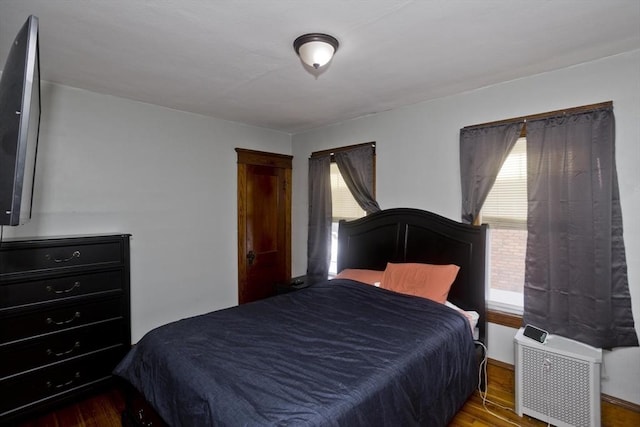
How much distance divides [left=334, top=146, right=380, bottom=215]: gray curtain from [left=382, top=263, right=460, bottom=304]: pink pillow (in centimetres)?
83

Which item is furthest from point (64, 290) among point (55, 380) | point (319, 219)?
point (319, 219)

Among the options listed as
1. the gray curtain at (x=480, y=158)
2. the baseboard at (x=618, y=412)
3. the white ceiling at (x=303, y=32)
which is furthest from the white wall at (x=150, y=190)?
the baseboard at (x=618, y=412)

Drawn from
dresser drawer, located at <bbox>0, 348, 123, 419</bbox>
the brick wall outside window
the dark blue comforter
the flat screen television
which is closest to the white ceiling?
the flat screen television

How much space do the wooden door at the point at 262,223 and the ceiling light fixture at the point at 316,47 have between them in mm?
2180

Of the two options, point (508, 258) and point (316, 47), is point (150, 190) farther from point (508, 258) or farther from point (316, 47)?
point (508, 258)

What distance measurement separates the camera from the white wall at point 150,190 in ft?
9.02

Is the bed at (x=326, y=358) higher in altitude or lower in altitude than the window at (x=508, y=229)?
lower

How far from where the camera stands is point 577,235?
234 cm

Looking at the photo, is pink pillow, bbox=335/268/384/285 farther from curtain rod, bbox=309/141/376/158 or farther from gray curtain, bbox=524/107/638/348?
curtain rod, bbox=309/141/376/158

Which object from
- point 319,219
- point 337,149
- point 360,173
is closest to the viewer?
point 360,173

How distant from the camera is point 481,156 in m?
2.82

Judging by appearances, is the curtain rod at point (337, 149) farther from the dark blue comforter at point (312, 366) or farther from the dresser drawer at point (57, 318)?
the dresser drawer at point (57, 318)

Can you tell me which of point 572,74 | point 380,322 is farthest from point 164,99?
point 572,74

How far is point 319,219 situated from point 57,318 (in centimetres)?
271
